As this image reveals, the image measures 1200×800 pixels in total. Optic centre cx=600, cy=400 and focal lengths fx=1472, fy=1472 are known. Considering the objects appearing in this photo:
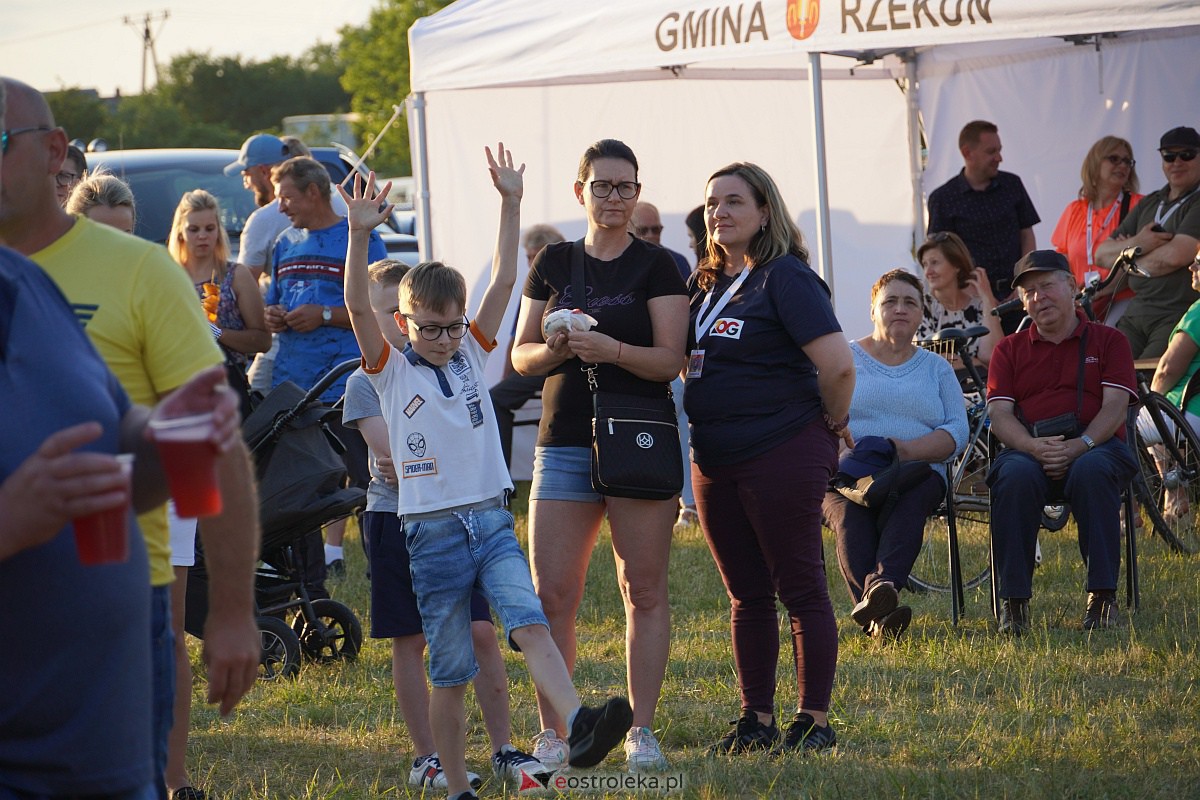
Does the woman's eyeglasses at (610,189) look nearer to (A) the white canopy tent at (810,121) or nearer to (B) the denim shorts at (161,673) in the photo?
(B) the denim shorts at (161,673)

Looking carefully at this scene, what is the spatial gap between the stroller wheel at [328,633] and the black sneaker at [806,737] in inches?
86.4

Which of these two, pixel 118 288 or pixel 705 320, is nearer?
pixel 118 288

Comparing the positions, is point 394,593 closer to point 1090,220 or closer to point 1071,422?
point 1071,422

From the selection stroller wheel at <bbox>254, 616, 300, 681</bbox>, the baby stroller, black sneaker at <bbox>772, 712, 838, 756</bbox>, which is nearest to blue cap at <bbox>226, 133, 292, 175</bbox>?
the baby stroller

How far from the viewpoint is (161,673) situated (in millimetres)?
2410

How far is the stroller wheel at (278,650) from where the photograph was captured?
580 cm

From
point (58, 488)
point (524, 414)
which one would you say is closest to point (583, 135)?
point (524, 414)

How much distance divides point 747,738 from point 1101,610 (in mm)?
2128

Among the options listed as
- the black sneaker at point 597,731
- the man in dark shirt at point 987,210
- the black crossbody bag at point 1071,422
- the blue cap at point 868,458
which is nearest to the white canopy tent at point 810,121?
the man in dark shirt at point 987,210

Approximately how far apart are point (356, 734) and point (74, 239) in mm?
2869

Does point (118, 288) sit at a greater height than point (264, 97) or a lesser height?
lesser

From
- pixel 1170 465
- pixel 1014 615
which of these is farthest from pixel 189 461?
pixel 1170 465

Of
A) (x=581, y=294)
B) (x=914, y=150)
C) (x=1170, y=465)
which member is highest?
(x=914, y=150)

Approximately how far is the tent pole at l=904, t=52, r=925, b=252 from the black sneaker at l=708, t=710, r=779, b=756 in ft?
19.9
